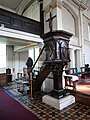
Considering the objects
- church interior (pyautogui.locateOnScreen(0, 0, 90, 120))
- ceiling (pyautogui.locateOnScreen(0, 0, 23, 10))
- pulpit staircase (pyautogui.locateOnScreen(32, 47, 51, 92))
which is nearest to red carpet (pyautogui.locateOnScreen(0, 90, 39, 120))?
church interior (pyautogui.locateOnScreen(0, 0, 90, 120))

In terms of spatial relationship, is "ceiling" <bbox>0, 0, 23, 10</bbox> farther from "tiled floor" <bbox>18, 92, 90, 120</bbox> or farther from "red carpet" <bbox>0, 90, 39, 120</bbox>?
"tiled floor" <bbox>18, 92, 90, 120</bbox>

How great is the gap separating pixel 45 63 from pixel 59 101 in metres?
1.29

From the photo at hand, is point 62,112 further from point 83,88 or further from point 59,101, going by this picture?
point 83,88

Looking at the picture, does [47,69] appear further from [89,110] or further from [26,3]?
[26,3]

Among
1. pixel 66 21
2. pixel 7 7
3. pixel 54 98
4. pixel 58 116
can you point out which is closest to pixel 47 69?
pixel 54 98

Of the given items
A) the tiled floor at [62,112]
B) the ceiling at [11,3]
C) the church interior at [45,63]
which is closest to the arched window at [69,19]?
the church interior at [45,63]

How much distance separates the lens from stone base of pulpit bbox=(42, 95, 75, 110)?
139 inches

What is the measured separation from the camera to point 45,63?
4035mm

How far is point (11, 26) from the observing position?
501 centimetres

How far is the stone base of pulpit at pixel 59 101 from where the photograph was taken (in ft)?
11.6

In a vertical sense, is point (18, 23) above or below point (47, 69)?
above

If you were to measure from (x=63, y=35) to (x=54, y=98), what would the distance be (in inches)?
79.4

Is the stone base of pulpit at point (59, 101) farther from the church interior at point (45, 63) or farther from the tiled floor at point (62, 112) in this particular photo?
the tiled floor at point (62, 112)

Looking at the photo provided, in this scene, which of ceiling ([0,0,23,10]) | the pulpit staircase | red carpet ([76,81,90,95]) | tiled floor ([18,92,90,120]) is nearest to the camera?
tiled floor ([18,92,90,120])
